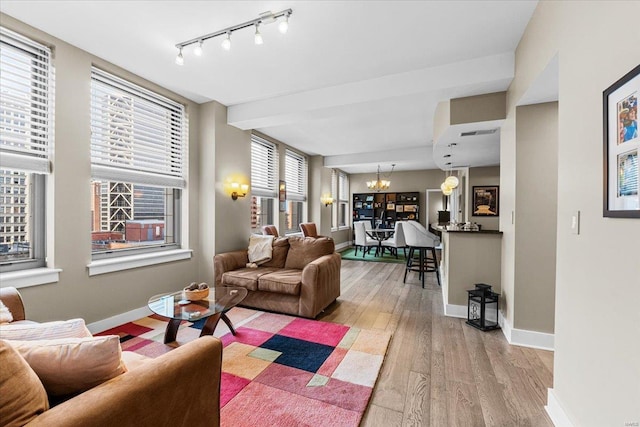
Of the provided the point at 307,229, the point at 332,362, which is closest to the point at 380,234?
the point at 307,229

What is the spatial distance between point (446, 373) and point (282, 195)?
14.7 ft

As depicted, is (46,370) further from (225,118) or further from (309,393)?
(225,118)

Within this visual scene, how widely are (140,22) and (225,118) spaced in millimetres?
1820

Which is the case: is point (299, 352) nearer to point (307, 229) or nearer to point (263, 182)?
point (263, 182)

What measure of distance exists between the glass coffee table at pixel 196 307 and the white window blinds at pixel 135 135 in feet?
5.24

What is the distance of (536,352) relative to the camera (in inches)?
97.4

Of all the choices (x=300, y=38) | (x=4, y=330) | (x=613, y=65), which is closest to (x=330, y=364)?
(x=4, y=330)

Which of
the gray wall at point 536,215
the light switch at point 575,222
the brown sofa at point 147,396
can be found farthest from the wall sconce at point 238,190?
the light switch at point 575,222

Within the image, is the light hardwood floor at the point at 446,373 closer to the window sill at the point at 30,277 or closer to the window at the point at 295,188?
the window sill at the point at 30,277

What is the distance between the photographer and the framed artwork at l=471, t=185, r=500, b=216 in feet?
18.5

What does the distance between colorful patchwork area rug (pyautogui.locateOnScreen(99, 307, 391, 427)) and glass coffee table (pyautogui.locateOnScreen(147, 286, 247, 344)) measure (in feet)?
0.90

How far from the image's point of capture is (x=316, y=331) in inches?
114

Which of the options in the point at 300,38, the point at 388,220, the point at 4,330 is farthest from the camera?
the point at 388,220

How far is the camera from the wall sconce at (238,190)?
415 cm
